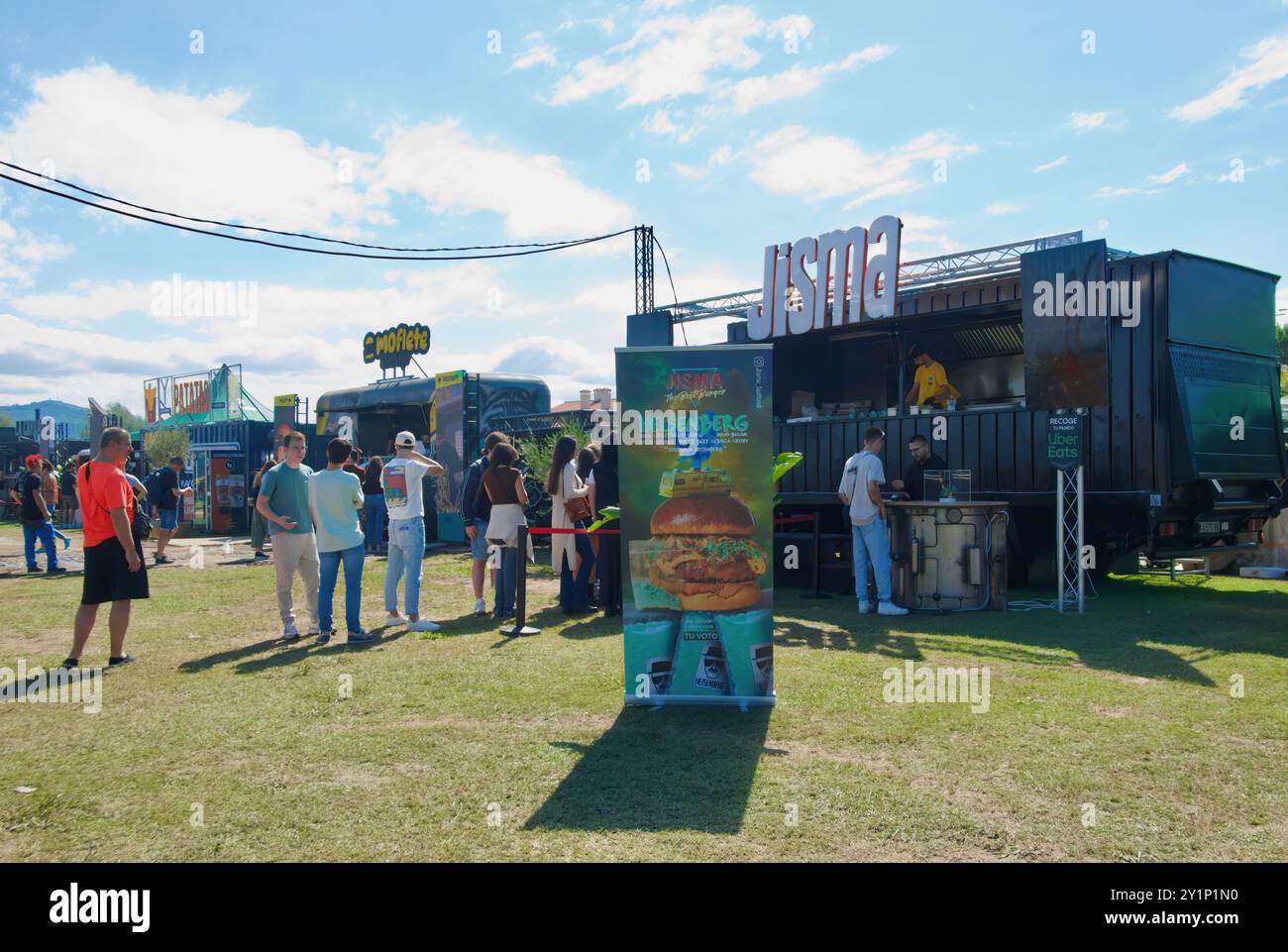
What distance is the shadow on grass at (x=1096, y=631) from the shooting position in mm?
7258

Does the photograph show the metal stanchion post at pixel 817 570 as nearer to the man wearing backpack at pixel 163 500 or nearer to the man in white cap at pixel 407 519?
the man in white cap at pixel 407 519

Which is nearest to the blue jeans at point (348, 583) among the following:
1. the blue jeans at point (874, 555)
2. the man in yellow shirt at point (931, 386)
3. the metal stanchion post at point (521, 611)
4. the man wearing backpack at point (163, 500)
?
the metal stanchion post at point (521, 611)

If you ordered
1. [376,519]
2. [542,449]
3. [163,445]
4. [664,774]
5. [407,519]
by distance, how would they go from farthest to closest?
[163,445] → [542,449] → [376,519] → [407,519] → [664,774]

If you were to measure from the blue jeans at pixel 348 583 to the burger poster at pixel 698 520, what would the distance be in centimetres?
363

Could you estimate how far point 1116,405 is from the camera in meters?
10.1

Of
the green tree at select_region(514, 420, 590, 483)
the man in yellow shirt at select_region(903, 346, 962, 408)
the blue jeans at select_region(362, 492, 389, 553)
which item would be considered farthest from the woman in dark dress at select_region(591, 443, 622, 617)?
the blue jeans at select_region(362, 492, 389, 553)

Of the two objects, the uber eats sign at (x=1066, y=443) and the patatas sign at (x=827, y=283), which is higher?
the patatas sign at (x=827, y=283)

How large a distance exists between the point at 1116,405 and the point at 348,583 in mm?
8439

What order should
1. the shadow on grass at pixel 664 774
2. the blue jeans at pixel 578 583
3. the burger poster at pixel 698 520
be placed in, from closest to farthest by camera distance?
the shadow on grass at pixel 664 774 < the burger poster at pixel 698 520 < the blue jeans at pixel 578 583

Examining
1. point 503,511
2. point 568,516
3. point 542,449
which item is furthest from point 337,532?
point 542,449

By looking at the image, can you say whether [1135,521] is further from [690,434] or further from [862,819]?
[862,819]

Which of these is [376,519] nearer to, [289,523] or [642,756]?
[289,523]

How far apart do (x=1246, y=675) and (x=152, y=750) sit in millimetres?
7283
